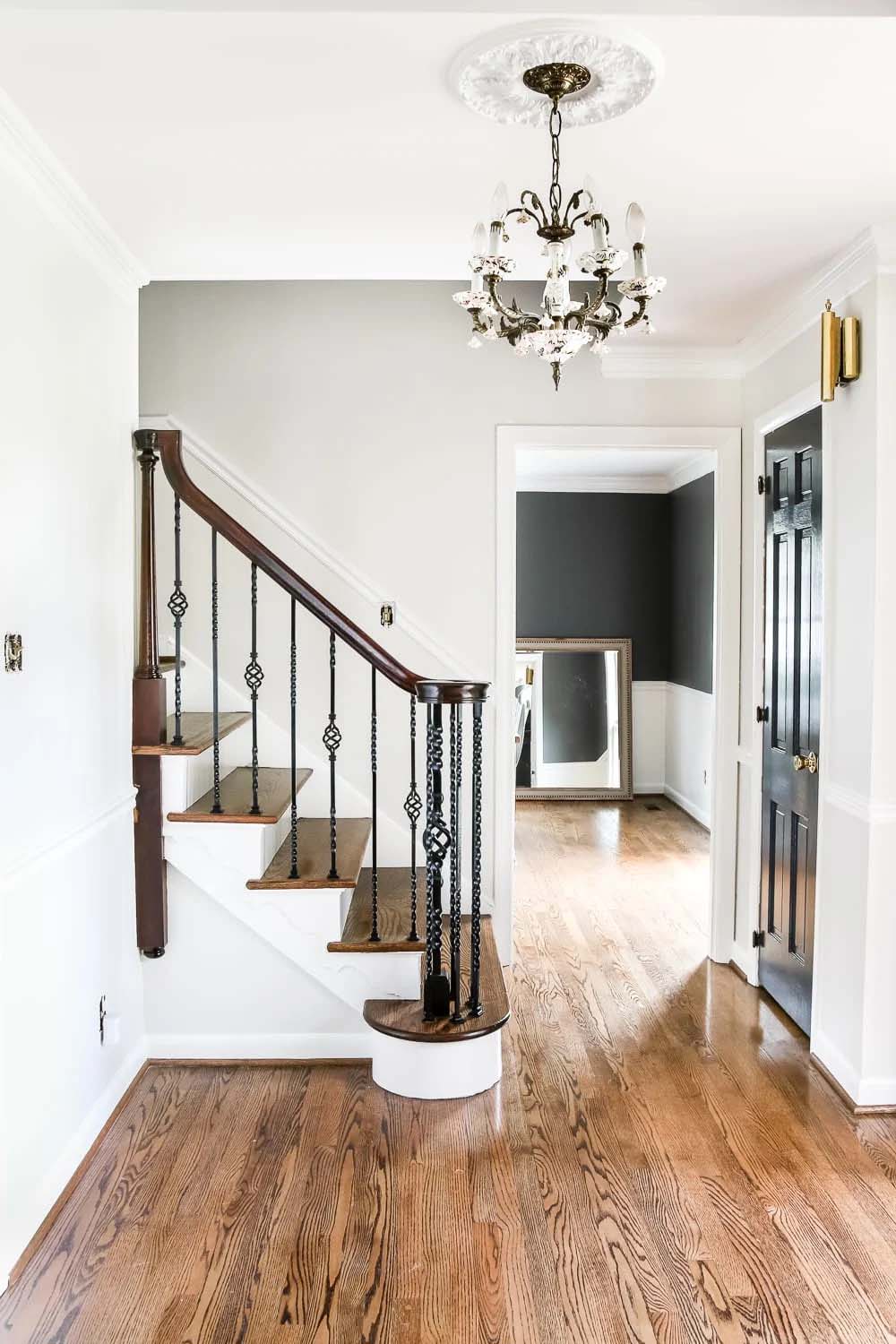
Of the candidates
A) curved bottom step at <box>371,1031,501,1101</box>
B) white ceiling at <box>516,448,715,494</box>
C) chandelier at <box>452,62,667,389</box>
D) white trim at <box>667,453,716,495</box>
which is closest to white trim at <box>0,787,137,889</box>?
curved bottom step at <box>371,1031,501,1101</box>

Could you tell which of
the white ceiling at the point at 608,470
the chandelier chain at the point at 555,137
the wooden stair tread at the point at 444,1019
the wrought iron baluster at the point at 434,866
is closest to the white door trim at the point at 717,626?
the wooden stair tread at the point at 444,1019

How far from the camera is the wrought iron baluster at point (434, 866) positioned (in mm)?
2914

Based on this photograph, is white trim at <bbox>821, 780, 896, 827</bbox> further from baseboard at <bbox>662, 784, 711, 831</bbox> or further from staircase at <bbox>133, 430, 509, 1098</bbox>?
baseboard at <bbox>662, 784, 711, 831</bbox>

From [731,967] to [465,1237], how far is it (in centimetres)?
216

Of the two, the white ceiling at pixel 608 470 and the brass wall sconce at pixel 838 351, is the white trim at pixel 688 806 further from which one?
the brass wall sconce at pixel 838 351

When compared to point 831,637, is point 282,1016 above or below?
below

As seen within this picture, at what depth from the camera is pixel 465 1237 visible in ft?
7.59

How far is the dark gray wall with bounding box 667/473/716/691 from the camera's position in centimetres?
674

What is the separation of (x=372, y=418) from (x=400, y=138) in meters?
1.76

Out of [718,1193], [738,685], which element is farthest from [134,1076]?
[738,685]

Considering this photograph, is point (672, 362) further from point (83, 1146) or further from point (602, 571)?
point (602, 571)

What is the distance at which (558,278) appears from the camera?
1876mm

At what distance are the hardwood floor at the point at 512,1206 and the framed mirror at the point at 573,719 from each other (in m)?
3.91

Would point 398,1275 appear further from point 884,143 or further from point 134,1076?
point 884,143
